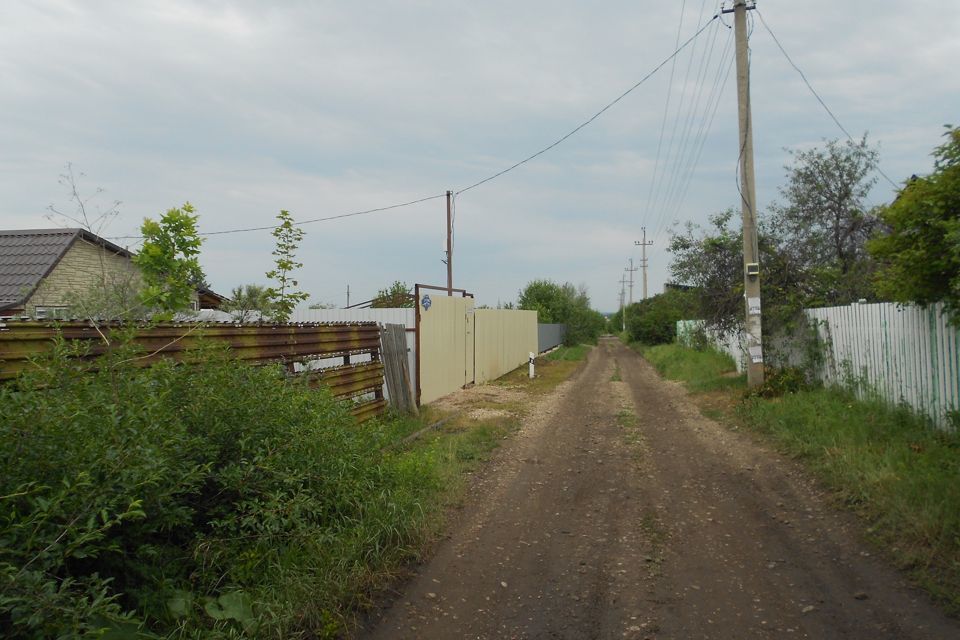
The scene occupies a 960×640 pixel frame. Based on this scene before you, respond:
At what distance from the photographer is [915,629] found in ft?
11.8

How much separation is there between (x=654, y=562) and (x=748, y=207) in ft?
30.7

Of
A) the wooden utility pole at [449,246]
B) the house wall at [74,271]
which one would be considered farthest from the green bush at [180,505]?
the wooden utility pole at [449,246]

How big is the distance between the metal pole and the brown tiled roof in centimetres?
1177

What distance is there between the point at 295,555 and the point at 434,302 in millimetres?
9508

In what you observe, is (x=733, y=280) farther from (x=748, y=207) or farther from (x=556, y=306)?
(x=556, y=306)

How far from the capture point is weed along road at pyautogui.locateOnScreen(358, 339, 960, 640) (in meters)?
3.81

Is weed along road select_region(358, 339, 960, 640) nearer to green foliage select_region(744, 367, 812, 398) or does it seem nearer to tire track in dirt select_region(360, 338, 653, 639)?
tire track in dirt select_region(360, 338, 653, 639)

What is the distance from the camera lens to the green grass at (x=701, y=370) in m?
15.0

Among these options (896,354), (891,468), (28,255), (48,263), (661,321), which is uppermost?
(28,255)

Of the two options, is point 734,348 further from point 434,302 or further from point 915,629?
point 915,629

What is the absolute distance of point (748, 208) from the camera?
40.6 feet

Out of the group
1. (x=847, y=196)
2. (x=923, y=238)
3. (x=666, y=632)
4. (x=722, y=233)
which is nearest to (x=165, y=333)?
(x=666, y=632)

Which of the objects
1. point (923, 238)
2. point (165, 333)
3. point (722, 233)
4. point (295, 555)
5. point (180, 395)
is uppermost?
point (722, 233)

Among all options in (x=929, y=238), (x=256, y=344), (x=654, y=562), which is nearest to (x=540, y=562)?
(x=654, y=562)
